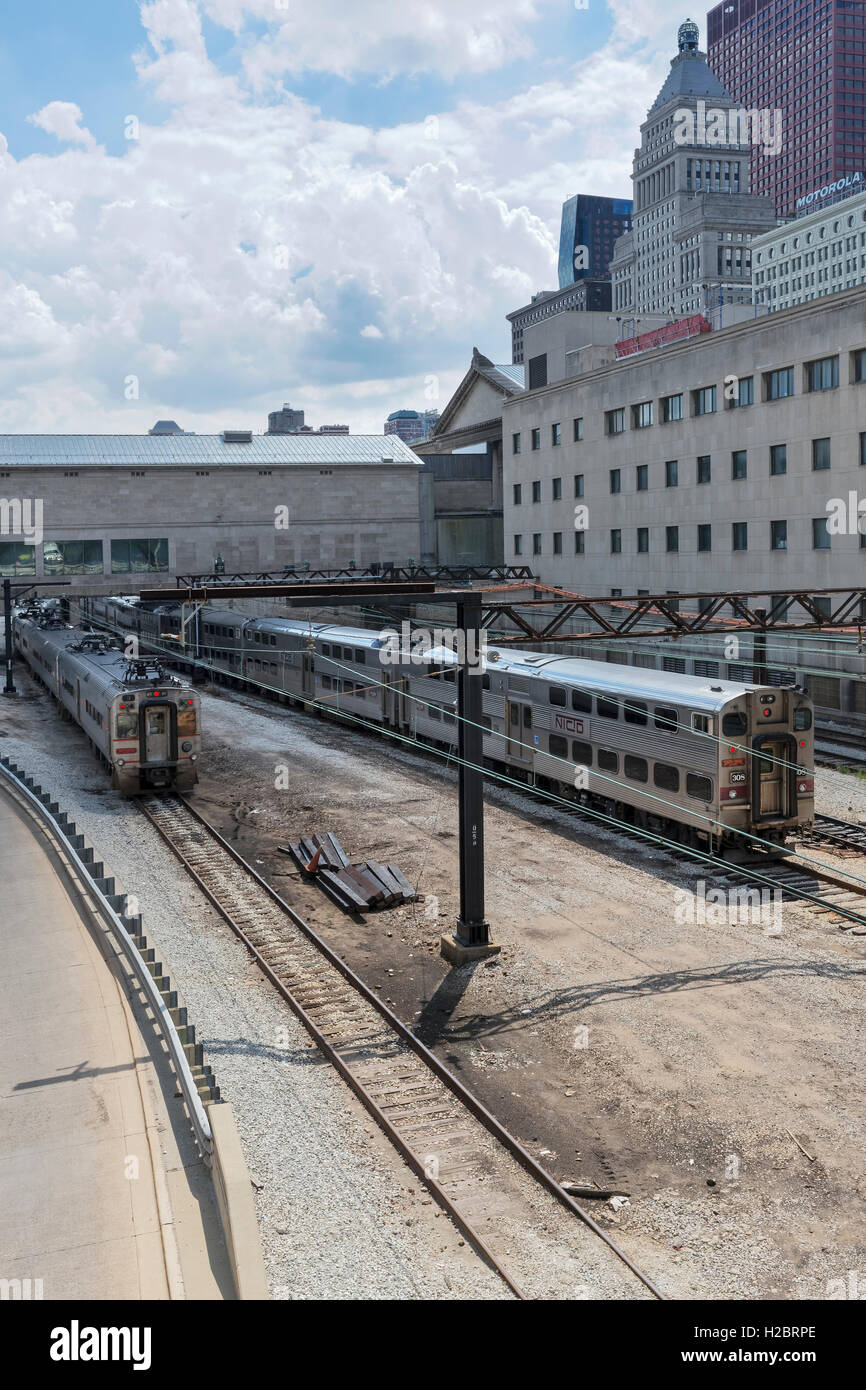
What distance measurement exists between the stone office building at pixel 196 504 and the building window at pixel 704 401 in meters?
32.7

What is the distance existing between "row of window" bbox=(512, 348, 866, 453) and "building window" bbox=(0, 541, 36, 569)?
1290 inches

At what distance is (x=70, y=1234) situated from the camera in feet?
33.3

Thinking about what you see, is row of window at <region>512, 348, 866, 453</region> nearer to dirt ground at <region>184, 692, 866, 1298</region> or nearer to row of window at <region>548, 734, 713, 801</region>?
row of window at <region>548, 734, 713, 801</region>

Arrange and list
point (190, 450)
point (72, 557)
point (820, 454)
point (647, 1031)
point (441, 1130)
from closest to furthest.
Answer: point (441, 1130)
point (647, 1031)
point (820, 454)
point (72, 557)
point (190, 450)

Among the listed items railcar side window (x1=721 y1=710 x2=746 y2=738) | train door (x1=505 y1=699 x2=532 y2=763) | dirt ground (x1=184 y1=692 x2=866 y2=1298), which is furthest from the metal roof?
railcar side window (x1=721 y1=710 x2=746 y2=738)

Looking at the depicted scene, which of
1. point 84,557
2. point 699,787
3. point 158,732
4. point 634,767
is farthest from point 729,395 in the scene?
point 84,557

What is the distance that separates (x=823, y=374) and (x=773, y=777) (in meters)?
24.6

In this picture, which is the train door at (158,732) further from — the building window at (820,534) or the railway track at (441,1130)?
the building window at (820,534)

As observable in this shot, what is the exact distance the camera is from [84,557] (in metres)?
71.6

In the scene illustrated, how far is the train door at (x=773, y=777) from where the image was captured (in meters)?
23.4

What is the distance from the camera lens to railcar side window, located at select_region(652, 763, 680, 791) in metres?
24.5

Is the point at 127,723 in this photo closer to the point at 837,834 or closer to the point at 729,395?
the point at 837,834

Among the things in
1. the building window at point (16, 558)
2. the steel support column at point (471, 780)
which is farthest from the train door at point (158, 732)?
the building window at point (16, 558)

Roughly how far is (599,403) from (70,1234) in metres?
52.1
